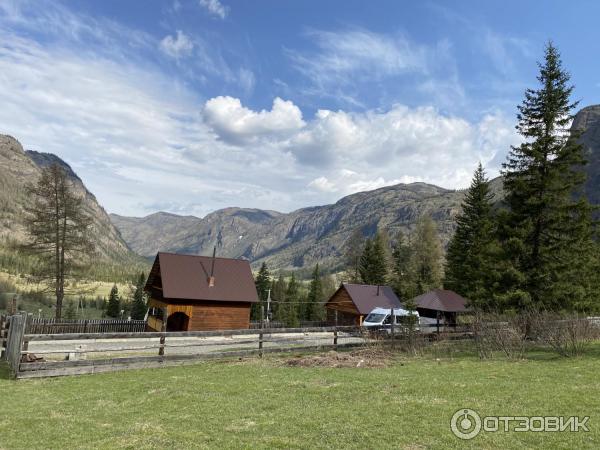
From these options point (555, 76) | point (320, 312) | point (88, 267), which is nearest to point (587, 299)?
point (555, 76)

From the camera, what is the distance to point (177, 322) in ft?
131

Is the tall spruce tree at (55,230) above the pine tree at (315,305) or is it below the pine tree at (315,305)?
above

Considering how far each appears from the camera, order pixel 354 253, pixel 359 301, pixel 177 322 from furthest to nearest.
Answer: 1. pixel 354 253
2. pixel 359 301
3. pixel 177 322

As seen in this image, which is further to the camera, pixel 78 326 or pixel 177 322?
pixel 177 322

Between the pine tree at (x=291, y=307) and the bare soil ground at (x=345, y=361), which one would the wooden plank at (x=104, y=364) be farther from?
the pine tree at (x=291, y=307)

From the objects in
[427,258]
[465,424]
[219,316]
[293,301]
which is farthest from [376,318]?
[293,301]

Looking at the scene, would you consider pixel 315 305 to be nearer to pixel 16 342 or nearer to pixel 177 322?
pixel 177 322

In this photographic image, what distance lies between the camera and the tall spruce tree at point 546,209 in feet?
81.4

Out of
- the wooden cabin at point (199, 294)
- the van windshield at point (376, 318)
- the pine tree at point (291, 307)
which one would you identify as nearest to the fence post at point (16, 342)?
the wooden cabin at point (199, 294)

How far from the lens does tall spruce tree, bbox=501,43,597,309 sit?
24812 mm

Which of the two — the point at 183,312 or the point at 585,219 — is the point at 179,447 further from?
the point at 183,312

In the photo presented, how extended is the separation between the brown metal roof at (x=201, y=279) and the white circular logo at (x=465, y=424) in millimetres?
30747

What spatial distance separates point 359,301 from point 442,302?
10.7 meters

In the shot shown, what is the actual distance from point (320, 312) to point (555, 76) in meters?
50.1
